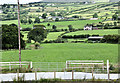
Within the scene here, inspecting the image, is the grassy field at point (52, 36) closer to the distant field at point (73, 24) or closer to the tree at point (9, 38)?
the distant field at point (73, 24)

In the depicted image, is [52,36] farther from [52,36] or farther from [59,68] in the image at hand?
[59,68]

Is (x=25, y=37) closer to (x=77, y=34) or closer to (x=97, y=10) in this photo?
(x=77, y=34)

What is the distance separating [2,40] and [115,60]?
12.6 ft

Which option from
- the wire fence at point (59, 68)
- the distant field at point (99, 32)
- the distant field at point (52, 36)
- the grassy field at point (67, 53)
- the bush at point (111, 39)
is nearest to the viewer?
the wire fence at point (59, 68)

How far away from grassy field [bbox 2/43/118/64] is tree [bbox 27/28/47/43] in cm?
32

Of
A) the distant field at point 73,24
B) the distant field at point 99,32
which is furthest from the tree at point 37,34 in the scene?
the distant field at point 99,32

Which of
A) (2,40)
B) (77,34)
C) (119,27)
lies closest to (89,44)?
(77,34)

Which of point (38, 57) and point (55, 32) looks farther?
point (55, 32)

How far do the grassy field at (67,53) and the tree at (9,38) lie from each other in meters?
0.26

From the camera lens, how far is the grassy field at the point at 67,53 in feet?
34.8

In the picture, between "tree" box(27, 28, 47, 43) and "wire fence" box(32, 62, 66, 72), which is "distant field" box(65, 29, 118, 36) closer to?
"tree" box(27, 28, 47, 43)

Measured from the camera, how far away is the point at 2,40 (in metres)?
10.2

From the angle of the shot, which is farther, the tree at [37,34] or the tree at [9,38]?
the tree at [37,34]

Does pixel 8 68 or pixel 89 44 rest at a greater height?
pixel 89 44
